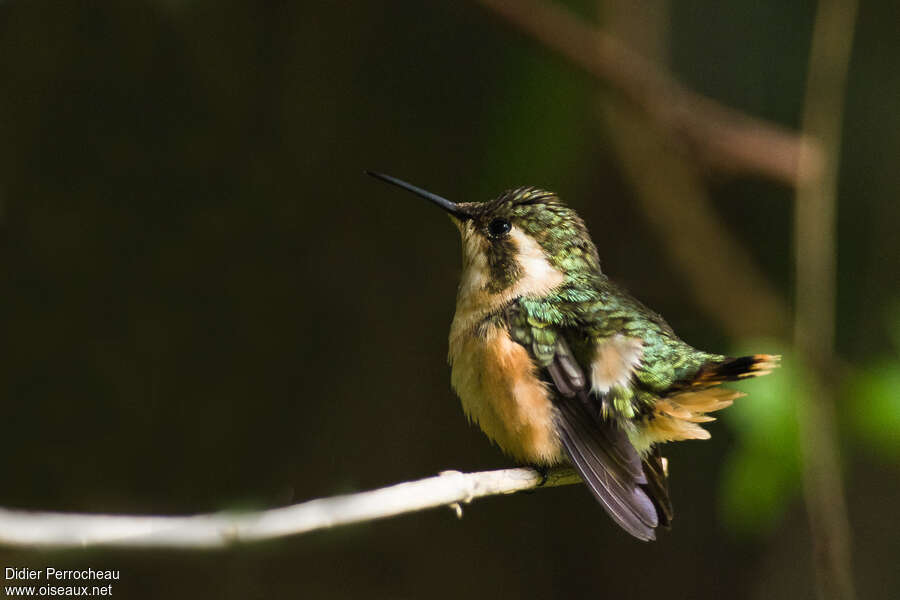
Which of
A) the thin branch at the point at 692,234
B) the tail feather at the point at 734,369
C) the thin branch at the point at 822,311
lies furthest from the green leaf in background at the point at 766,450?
the thin branch at the point at 692,234

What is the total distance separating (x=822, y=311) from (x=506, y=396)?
94 centimetres

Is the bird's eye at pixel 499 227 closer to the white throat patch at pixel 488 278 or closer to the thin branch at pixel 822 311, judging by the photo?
the white throat patch at pixel 488 278

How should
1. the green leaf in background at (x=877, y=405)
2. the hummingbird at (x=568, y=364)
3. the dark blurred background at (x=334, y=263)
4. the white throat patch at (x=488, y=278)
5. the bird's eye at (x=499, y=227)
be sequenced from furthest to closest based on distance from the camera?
the dark blurred background at (x=334, y=263), the bird's eye at (x=499, y=227), the white throat patch at (x=488, y=278), the green leaf in background at (x=877, y=405), the hummingbird at (x=568, y=364)

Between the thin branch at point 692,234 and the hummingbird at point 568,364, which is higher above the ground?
Answer: the thin branch at point 692,234

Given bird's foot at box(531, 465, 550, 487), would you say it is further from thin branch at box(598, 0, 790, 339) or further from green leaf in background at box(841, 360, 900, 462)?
thin branch at box(598, 0, 790, 339)

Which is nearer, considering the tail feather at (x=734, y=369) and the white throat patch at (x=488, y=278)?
the tail feather at (x=734, y=369)

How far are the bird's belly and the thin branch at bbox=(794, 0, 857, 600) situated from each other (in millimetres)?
676

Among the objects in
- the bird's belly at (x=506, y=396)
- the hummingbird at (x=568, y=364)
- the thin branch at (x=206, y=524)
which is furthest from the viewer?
the bird's belly at (x=506, y=396)

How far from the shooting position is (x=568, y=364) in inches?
86.9

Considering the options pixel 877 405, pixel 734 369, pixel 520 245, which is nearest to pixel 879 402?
pixel 877 405

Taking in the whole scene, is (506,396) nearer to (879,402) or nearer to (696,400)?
(696,400)

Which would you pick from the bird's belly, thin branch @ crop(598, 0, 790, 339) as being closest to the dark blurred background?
thin branch @ crop(598, 0, 790, 339)

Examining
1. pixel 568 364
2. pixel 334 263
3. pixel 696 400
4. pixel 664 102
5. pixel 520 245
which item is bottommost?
pixel 696 400

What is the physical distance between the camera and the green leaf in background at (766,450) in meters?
2.40
